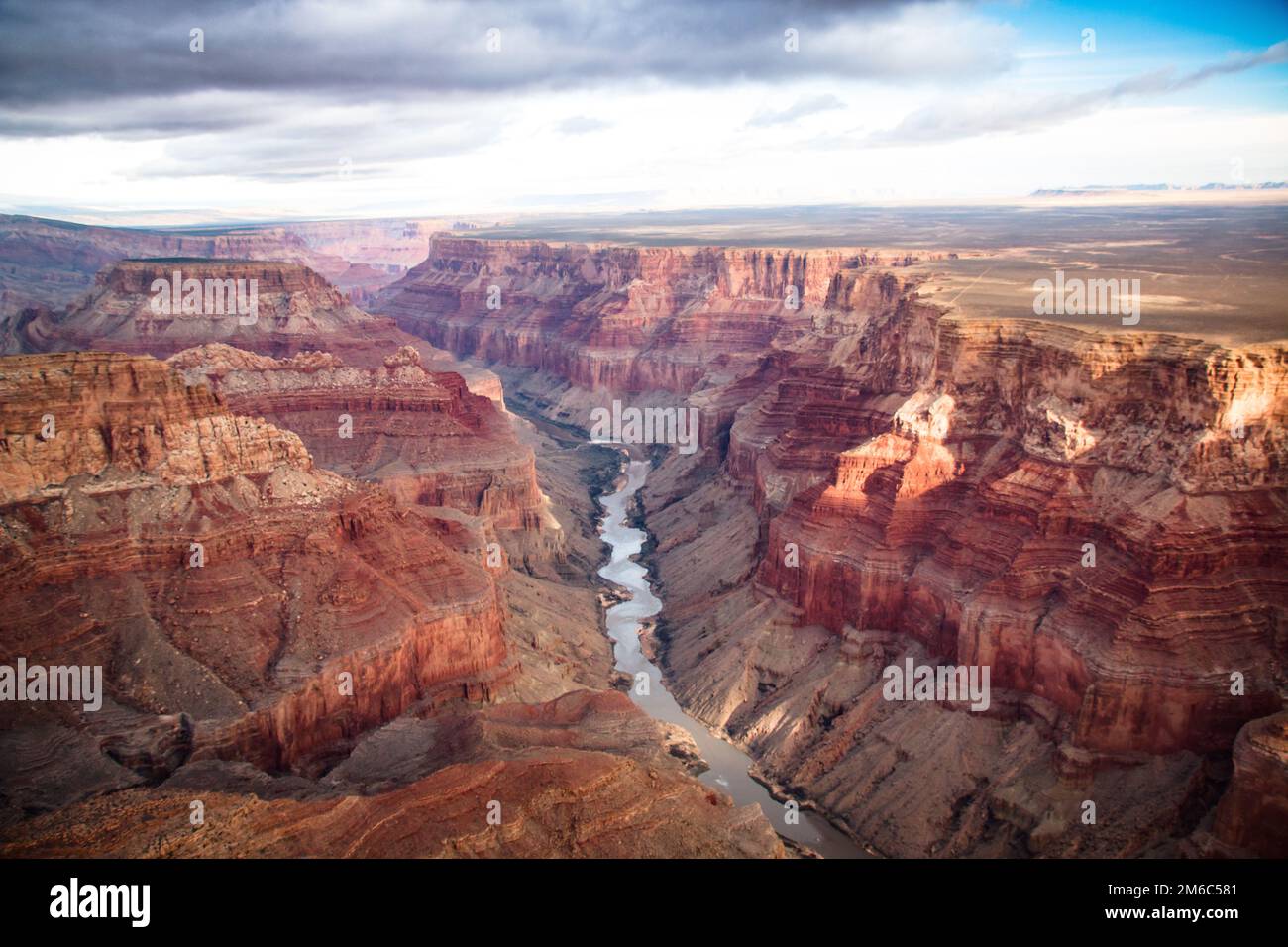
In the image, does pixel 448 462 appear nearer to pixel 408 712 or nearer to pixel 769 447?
pixel 769 447

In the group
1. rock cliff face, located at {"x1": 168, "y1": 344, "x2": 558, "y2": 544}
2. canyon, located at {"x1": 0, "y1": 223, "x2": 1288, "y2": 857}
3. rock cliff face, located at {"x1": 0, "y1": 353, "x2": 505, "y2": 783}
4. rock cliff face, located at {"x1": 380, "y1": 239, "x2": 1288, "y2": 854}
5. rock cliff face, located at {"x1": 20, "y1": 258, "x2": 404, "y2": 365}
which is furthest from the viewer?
rock cliff face, located at {"x1": 20, "y1": 258, "x2": 404, "y2": 365}

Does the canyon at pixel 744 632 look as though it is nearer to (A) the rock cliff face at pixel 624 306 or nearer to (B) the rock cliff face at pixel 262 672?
(B) the rock cliff face at pixel 262 672

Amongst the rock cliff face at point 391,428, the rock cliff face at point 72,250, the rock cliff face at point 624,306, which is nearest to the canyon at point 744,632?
the rock cliff face at point 391,428

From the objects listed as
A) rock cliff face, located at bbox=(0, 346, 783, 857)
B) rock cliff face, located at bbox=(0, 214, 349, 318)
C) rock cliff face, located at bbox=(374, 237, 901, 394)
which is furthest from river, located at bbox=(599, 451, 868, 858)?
rock cliff face, located at bbox=(0, 214, 349, 318)

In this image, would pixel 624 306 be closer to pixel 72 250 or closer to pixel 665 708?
pixel 665 708

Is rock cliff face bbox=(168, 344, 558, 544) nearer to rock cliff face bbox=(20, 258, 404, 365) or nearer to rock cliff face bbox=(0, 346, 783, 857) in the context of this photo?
rock cliff face bbox=(0, 346, 783, 857)

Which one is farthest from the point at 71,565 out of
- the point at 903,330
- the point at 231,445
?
the point at 903,330
